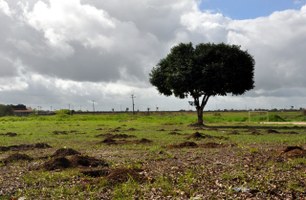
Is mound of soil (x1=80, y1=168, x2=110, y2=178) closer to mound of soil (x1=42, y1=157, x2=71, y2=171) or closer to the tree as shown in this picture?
mound of soil (x1=42, y1=157, x2=71, y2=171)

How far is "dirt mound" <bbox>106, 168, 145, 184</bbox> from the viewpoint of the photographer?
1384 centimetres

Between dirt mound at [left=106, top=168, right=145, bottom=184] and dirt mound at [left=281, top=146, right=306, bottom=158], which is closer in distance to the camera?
dirt mound at [left=106, top=168, right=145, bottom=184]

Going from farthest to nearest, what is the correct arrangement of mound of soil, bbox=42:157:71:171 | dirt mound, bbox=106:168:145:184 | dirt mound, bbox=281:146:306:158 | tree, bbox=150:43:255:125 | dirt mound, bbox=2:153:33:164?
1. tree, bbox=150:43:255:125
2. dirt mound, bbox=2:153:33:164
3. dirt mound, bbox=281:146:306:158
4. mound of soil, bbox=42:157:71:171
5. dirt mound, bbox=106:168:145:184

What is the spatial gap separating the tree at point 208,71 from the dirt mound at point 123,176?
42619 millimetres

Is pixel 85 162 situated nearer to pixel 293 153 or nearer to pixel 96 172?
pixel 96 172

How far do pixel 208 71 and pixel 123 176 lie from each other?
43822mm

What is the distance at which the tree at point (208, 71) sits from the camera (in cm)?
5697

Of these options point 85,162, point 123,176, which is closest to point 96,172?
point 123,176

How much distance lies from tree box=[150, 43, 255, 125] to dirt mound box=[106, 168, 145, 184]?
42.6 metres

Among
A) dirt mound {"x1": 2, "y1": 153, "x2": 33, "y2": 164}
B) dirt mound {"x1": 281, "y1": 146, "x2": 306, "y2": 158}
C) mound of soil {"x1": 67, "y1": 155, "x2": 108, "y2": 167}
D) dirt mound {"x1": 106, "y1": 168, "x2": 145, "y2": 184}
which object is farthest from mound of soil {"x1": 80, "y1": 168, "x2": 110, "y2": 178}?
dirt mound {"x1": 281, "y1": 146, "x2": 306, "y2": 158}

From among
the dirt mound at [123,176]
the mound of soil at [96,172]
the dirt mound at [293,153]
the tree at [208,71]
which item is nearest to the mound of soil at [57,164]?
the mound of soil at [96,172]

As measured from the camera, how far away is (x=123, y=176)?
14.2 meters

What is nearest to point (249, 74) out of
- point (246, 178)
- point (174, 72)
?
point (174, 72)

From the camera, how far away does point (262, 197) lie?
11812mm
